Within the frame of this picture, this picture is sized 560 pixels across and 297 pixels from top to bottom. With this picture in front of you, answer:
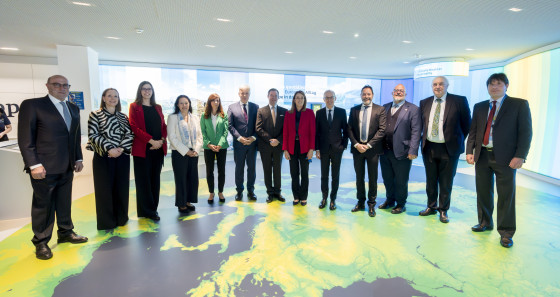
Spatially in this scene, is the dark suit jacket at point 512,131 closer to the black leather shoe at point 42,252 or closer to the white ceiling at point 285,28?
the white ceiling at point 285,28

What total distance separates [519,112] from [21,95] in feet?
35.2

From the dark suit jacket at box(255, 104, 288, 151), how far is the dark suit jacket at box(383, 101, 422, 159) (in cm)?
155

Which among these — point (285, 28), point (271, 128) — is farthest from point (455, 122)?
point (285, 28)

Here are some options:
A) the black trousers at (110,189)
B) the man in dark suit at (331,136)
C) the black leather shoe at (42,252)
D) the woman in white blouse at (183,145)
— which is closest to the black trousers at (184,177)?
the woman in white blouse at (183,145)

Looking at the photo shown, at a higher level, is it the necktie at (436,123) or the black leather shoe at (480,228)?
the necktie at (436,123)

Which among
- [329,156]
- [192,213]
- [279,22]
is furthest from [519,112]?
[192,213]

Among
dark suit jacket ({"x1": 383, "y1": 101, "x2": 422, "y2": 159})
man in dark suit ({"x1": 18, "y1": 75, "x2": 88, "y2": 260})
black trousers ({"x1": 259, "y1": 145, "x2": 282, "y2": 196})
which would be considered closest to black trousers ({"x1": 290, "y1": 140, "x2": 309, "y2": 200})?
black trousers ({"x1": 259, "y1": 145, "x2": 282, "y2": 196})

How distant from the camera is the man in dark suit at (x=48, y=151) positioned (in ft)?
8.52

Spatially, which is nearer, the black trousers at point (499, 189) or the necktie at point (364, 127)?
the black trousers at point (499, 189)

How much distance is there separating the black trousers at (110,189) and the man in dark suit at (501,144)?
3.92 m

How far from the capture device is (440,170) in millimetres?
3674

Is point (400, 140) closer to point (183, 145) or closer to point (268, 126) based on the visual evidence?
point (268, 126)

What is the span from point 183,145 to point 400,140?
2774mm

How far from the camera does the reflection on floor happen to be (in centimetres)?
230
